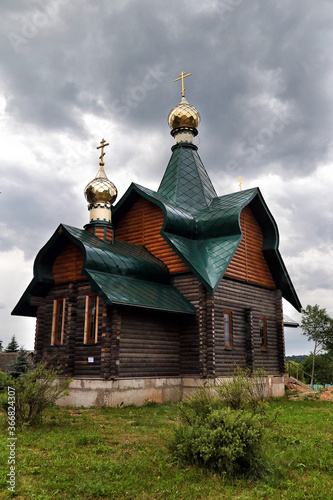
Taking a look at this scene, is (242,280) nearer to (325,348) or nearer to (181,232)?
(181,232)

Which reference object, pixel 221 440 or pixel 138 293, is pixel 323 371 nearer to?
pixel 138 293

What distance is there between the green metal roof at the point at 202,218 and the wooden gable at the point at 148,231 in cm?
35

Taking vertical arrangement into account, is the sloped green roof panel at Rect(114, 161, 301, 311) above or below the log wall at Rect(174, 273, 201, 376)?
above

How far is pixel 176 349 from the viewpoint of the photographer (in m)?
13.3

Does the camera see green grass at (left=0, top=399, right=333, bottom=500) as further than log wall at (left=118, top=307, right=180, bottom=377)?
No

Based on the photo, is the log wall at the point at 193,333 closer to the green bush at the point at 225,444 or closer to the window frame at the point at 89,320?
the window frame at the point at 89,320

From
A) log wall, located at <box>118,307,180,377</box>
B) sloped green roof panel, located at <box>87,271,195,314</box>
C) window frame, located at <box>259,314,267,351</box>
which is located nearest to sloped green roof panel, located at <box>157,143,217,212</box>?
sloped green roof panel, located at <box>87,271,195,314</box>

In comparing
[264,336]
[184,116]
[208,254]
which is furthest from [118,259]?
[184,116]

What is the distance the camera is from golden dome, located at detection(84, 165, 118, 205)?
14898 mm

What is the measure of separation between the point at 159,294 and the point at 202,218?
3.58 meters

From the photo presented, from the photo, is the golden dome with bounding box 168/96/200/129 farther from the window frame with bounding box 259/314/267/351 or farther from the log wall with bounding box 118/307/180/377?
the log wall with bounding box 118/307/180/377

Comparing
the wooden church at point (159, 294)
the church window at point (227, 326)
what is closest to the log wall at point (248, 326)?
the wooden church at point (159, 294)

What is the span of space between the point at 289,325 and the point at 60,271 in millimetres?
11646

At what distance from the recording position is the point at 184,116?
19.0 meters
